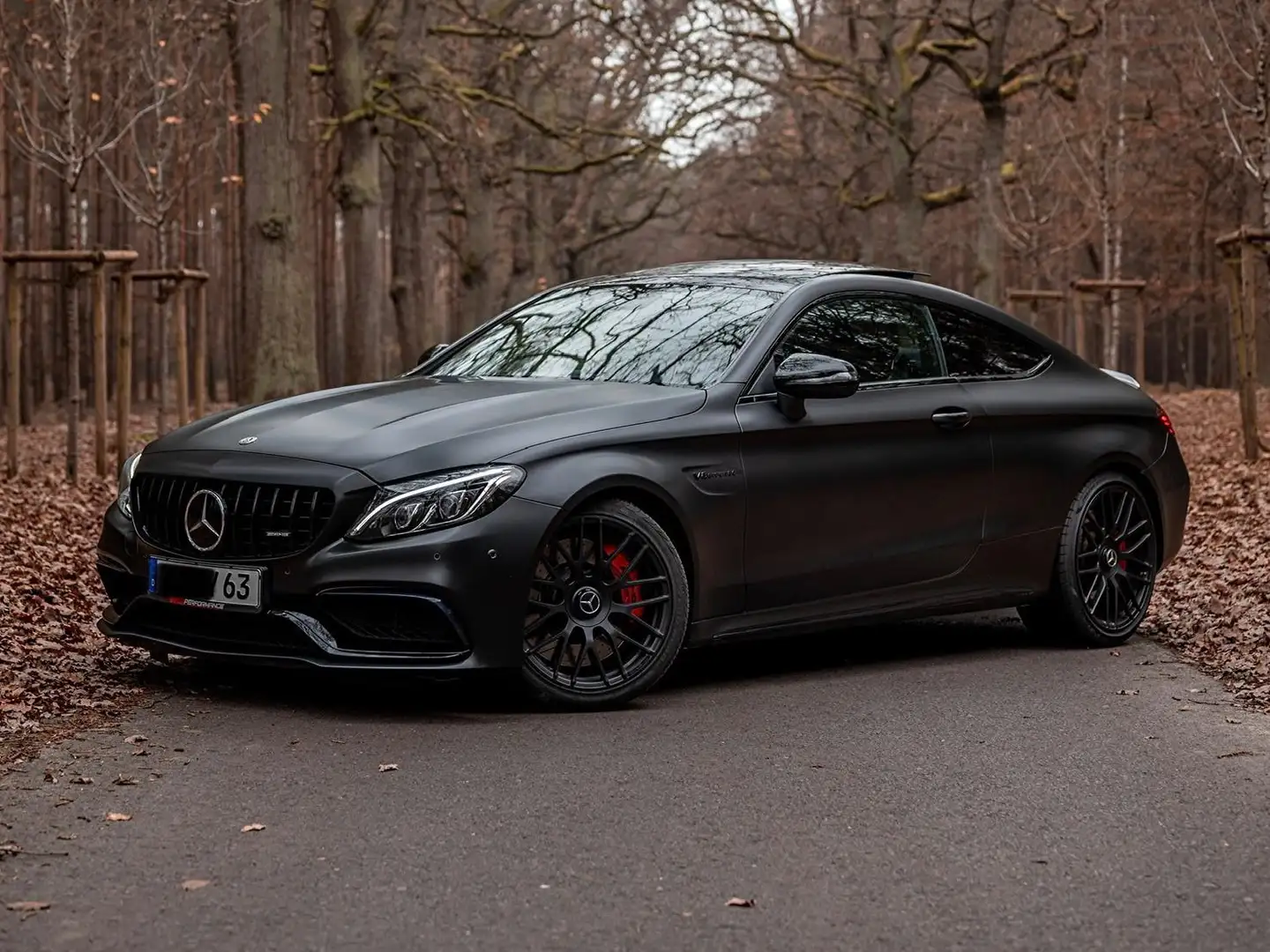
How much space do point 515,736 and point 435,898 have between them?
78.9 inches

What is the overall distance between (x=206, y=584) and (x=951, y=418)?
3.22 metres

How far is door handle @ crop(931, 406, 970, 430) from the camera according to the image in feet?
27.3

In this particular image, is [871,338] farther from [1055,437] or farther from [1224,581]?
[1224,581]

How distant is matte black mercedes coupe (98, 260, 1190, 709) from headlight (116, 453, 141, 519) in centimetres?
3

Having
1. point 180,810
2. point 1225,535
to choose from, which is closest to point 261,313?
point 1225,535

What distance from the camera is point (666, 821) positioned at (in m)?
5.39

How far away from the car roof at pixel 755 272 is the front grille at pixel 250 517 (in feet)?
6.78

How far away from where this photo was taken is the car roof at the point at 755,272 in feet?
27.0

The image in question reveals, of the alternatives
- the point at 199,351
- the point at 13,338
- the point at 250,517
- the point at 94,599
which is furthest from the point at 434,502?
the point at 199,351

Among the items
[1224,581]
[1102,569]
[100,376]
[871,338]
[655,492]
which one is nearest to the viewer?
[655,492]

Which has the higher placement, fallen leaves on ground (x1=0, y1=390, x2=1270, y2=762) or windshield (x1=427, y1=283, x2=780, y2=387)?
windshield (x1=427, y1=283, x2=780, y2=387)

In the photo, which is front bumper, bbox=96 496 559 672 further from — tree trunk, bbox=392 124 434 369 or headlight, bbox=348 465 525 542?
tree trunk, bbox=392 124 434 369

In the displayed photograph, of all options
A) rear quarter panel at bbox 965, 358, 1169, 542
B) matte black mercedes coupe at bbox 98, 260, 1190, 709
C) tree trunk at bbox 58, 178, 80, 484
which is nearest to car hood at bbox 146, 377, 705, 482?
matte black mercedes coupe at bbox 98, 260, 1190, 709

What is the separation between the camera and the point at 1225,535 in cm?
1298
